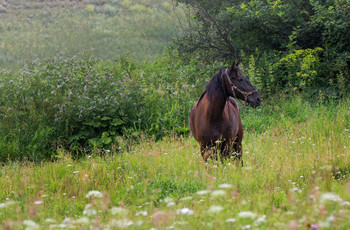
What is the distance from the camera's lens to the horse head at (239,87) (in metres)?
5.84

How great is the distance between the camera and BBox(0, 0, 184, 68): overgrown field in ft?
77.6

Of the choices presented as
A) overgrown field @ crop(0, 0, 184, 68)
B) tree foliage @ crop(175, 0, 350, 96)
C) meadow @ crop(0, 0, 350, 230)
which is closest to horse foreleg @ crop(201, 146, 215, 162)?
meadow @ crop(0, 0, 350, 230)

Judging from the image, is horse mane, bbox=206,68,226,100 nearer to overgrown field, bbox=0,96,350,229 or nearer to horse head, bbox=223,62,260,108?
horse head, bbox=223,62,260,108

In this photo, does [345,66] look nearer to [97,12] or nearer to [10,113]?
[10,113]

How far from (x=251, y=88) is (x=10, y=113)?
247 inches

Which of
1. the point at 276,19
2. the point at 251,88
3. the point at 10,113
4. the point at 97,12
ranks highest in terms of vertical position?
the point at 97,12

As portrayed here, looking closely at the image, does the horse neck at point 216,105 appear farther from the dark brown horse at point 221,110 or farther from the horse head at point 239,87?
the horse head at point 239,87

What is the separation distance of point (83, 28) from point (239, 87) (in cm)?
2516

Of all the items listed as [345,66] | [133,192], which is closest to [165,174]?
[133,192]

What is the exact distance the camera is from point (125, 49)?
2336cm

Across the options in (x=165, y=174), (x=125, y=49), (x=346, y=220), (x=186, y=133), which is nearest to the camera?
(x=346, y=220)

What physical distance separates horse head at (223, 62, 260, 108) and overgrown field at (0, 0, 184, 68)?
1241 centimetres

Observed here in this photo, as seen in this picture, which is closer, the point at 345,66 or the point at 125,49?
the point at 345,66

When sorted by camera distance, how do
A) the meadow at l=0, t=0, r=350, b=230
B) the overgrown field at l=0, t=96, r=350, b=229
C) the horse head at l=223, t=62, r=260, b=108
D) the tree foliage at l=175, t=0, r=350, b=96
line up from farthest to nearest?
the tree foliage at l=175, t=0, r=350, b=96 < the horse head at l=223, t=62, r=260, b=108 < the overgrown field at l=0, t=96, r=350, b=229 < the meadow at l=0, t=0, r=350, b=230
